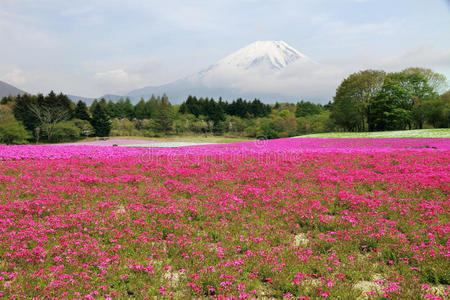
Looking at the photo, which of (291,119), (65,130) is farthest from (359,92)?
(65,130)

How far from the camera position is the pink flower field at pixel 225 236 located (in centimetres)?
459

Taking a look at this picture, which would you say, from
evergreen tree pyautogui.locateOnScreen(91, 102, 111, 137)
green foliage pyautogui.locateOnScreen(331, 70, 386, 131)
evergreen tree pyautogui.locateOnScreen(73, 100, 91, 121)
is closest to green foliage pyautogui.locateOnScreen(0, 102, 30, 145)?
evergreen tree pyautogui.locateOnScreen(73, 100, 91, 121)

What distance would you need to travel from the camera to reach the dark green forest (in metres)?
62.1

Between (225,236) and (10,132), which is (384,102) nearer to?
(225,236)

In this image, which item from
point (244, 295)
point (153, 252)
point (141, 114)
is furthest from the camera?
point (141, 114)

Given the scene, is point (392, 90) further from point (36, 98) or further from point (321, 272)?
point (36, 98)

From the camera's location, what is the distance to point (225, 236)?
6.61 meters

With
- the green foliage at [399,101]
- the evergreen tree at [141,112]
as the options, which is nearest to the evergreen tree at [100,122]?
the evergreen tree at [141,112]

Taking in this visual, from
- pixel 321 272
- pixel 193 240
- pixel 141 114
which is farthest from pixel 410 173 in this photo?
pixel 141 114

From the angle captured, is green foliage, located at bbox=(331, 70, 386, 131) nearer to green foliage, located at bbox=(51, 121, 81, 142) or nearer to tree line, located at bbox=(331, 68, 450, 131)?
tree line, located at bbox=(331, 68, 450, 131)

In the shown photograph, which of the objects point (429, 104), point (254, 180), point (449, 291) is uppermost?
point (429, 104)

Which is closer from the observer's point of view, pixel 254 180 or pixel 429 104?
pixel 254 180

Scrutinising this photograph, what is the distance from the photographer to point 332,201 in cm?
909

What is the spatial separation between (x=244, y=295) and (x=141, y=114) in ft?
389
